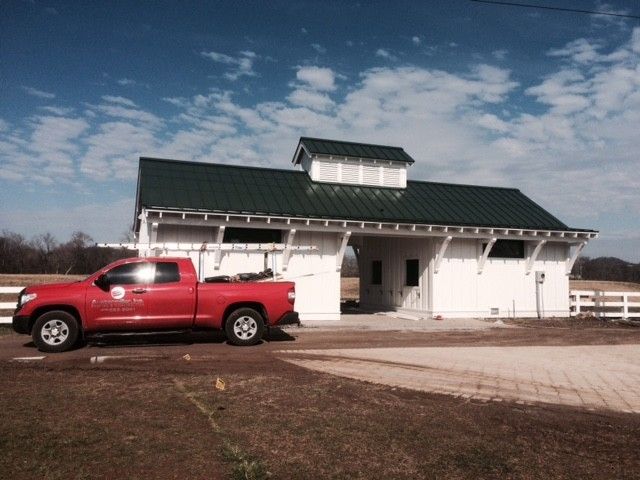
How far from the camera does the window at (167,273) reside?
10742mm

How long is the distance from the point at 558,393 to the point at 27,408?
7.00 metres

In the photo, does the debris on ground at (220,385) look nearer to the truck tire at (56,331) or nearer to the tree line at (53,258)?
the truck tire at (56,331)

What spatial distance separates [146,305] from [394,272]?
1237 centimetres

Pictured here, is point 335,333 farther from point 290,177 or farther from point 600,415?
point 600,415

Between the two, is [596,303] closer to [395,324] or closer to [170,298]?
[395,324]

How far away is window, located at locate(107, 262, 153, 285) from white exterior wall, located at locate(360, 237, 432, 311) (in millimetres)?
10951

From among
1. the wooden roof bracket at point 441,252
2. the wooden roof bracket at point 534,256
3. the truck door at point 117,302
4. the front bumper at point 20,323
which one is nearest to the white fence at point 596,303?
the wooden roof bracket at point 534,256

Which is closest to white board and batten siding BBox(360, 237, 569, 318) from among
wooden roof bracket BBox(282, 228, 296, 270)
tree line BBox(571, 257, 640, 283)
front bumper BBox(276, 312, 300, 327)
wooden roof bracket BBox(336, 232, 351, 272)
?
wooden roof bracket BBox(336, 232, 351, 272)

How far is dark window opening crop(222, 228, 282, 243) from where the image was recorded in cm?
1592

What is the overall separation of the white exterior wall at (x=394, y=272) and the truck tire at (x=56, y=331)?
1221 centimetres

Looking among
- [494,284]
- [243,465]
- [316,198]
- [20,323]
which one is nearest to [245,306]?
[20,323]

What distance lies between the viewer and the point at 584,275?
10662 cm

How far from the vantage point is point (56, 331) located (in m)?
10.2

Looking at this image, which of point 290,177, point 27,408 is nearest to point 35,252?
point 290,177
